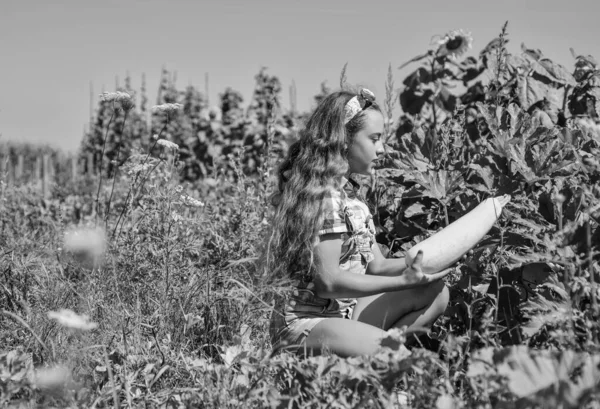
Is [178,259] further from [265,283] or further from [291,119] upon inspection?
[291,119]

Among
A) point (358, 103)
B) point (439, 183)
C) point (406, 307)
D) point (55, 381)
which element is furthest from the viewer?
point (439, 183)

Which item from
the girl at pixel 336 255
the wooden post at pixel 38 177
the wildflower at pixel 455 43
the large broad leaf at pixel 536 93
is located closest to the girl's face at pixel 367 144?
the girl at pixel 336 255

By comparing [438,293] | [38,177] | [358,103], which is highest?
[358,103]

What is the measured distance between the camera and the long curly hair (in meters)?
2.10

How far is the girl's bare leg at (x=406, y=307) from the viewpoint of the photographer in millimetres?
2178

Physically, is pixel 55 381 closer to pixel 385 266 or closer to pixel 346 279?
pixel 346 279

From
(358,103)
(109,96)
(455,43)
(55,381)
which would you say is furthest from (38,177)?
(55,381)

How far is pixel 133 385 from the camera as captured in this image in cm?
196

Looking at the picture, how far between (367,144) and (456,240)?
1.51ft

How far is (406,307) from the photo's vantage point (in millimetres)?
2217

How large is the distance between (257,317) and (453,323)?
725mm

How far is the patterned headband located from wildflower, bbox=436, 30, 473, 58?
6.24 feet

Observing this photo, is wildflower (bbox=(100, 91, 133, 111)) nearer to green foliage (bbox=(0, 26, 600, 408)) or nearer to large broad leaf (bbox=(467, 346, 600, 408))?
green foliage (bbox=(0, 26, 600, 408))

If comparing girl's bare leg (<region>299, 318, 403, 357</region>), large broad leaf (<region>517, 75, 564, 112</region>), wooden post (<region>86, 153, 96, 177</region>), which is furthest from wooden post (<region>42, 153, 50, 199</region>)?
girl's bare leg (<region>299, 318, 403, 357</region>)
